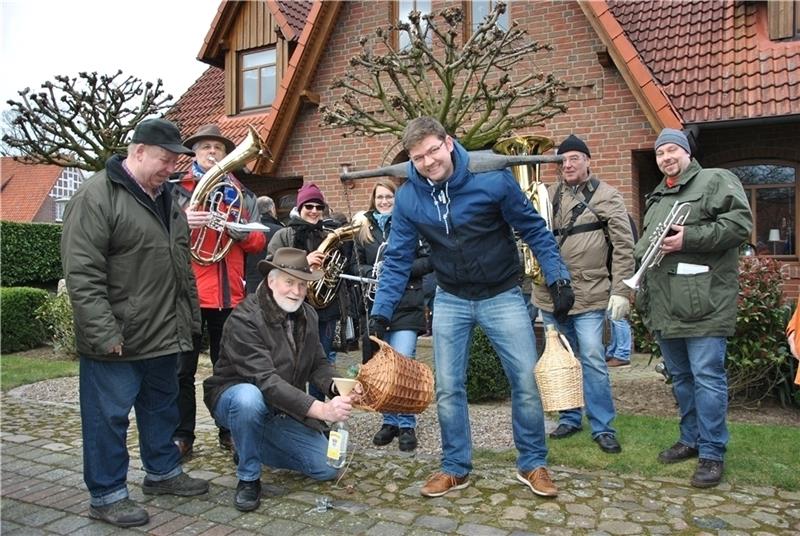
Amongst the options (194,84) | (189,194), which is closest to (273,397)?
(189,194)

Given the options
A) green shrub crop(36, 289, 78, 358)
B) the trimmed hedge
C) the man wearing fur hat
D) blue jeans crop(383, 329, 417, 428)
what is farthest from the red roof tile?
the trimmed hedge

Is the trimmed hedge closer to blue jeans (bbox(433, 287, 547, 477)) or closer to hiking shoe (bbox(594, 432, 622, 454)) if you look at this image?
blue jeans (bbox(433, 287, 547, 477))

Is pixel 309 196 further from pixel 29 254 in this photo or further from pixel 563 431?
pixel 29 254

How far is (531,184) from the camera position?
16.8ft

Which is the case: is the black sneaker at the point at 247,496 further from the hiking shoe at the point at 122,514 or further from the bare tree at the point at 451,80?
the bare tree at the point at 451,80

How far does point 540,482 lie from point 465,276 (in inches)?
49.0

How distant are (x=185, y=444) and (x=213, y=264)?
49.6 inches

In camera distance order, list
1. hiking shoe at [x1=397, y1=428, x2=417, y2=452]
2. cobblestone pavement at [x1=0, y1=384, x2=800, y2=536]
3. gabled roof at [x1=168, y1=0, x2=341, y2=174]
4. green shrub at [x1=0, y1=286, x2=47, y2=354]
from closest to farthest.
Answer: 1. cobblestone pavement at [x1=0, y1=384, x2=800, y2=536]
2. hiking shoe at [x1=397, y1=428, x2=417, y2=452]
3. green shrub at [x1=0, y1=286, x2=47, y2=354]
4. gabled roof at [x1=168, y1=0, x2=341, y2=174]

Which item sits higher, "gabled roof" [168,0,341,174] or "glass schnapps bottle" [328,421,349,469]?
"gabled roof" [168,0,341,174]


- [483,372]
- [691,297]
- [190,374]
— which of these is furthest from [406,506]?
[483,372]

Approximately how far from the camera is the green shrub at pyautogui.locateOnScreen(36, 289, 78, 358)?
9812 millimetres

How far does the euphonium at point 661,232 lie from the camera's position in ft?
13.3

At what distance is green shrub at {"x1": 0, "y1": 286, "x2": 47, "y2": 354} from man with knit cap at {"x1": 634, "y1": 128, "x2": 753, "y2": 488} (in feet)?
32.7

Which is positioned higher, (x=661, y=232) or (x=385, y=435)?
(x=661, y=232)
